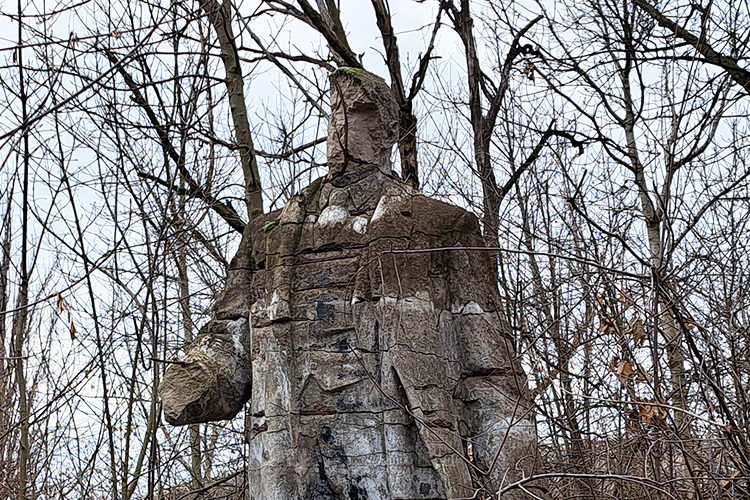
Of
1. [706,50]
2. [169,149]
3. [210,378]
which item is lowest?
[210,378]

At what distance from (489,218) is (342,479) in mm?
3834

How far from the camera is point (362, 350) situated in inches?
139

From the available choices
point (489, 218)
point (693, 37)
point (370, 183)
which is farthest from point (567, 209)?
point (370, 183)

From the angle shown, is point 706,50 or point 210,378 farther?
point 706,50

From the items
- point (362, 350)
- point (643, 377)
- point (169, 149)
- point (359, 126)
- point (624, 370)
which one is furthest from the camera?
point (169, 149)

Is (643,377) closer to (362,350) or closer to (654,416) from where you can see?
(654,416)

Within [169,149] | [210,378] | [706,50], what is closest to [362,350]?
[210,378]

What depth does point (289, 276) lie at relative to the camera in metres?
3.76

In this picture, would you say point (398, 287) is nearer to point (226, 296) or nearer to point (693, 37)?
point (226, 296)

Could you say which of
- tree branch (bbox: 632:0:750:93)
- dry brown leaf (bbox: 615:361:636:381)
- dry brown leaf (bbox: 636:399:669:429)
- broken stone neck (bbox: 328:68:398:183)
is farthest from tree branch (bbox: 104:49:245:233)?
tree branch (bbox: 632:0:750:93)

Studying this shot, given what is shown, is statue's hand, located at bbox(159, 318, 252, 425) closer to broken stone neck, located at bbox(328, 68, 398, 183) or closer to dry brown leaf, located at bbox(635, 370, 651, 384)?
broken stone neck, located at bbox(328, 68, 398, 183)

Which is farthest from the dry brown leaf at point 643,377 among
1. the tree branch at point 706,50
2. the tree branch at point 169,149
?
the tree branch at point 706,50

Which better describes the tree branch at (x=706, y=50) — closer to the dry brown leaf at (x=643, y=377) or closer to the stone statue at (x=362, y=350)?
the dry brown leaf at (x=643, y=377)

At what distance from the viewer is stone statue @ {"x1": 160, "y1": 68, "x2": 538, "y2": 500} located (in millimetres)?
3393
